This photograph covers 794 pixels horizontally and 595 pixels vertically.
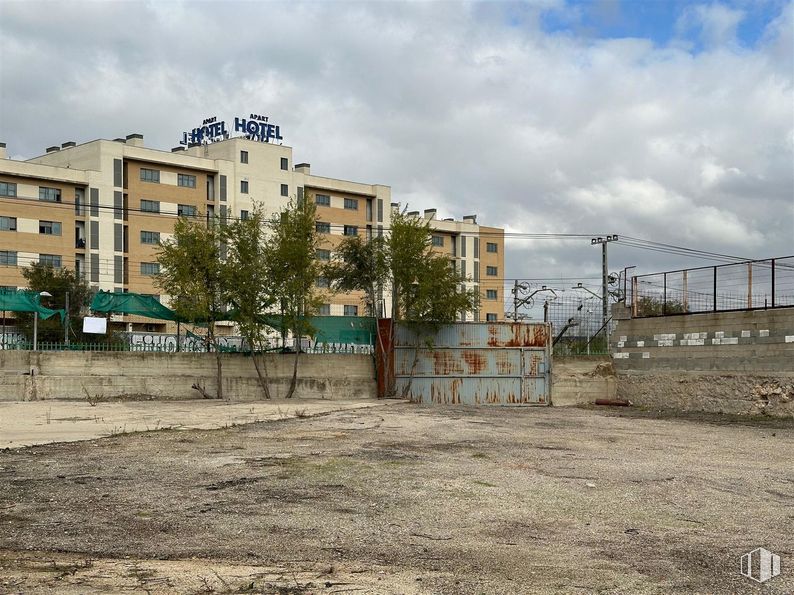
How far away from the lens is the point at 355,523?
30.9ft

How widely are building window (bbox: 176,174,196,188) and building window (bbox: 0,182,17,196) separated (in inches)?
567

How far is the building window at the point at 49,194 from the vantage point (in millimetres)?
75000

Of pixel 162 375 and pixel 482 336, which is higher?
pixel 482 336

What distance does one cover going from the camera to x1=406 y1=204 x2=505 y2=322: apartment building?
370 feet

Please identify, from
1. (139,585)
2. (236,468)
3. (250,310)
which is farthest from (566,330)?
(139,585)

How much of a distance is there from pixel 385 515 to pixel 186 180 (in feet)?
250

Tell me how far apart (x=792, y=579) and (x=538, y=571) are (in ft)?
7.21

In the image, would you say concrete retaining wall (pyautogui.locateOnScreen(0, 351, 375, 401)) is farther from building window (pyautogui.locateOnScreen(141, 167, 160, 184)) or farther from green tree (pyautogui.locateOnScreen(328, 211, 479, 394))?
building window (pyautogui.locateOnScreen(141, 167, 160, 184))

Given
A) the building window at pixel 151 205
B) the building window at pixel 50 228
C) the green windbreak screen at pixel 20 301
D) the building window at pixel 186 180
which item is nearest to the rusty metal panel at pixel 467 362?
the green windbreak screen at pixel 20 301

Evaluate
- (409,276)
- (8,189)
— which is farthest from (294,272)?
(8,189)

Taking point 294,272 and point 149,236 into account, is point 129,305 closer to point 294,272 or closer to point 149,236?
point 294,272

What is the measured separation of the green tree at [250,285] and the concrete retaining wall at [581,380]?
1067 cm

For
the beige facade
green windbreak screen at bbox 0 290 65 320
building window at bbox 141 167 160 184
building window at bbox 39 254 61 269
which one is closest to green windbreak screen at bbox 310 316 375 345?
green windbreak screen at bbox 0 290 65 320

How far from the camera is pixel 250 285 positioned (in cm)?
3089
